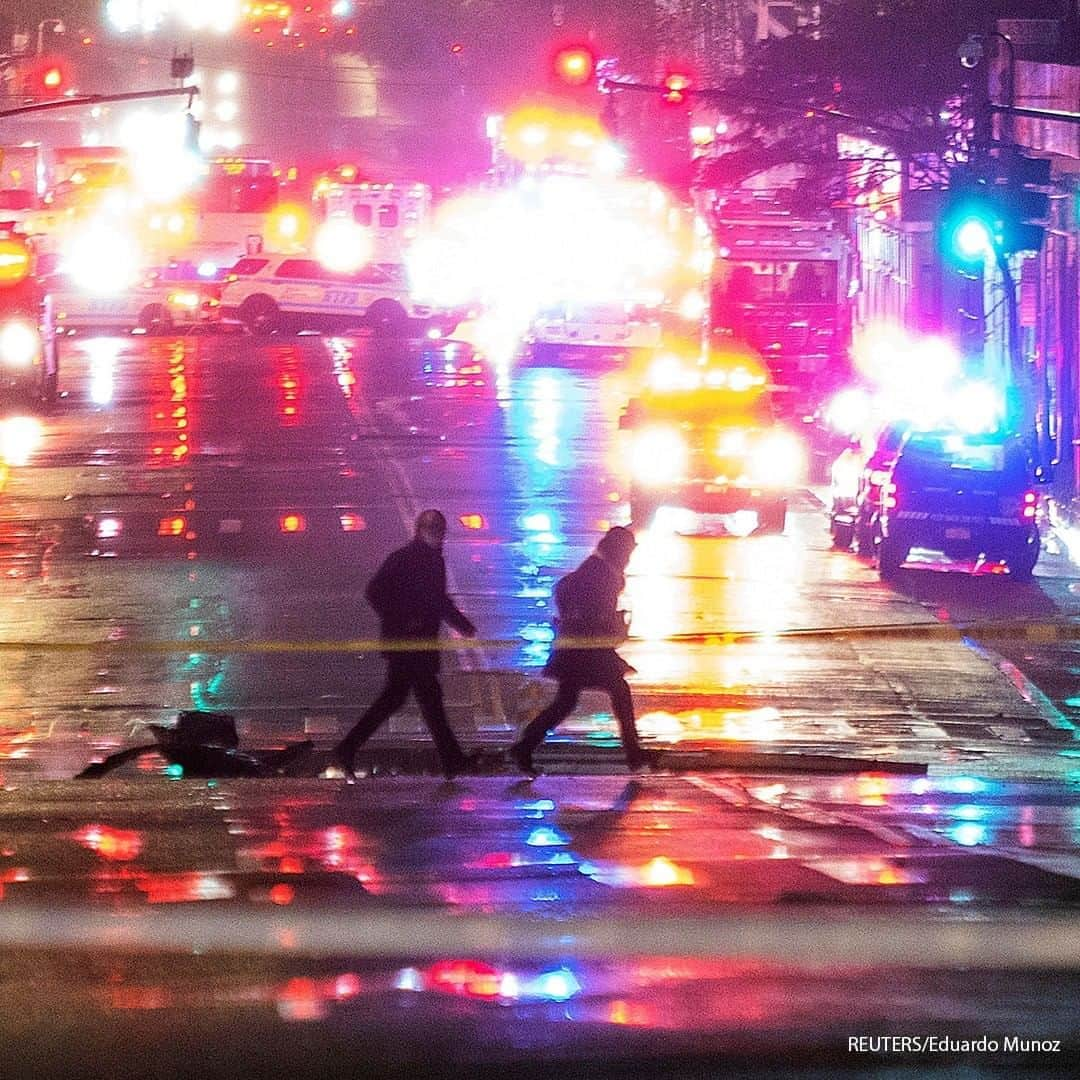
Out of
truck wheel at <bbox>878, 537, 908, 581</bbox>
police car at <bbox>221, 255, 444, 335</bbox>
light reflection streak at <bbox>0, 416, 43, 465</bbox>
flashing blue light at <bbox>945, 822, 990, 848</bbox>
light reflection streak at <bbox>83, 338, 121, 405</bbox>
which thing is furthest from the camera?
police car at <bbox>221, 255, 444, 335</bbox>

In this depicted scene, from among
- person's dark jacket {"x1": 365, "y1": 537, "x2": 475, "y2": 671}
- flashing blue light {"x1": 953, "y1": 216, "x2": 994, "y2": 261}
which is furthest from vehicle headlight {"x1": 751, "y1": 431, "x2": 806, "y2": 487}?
person's dark jacket {"x1": 365, "y1": 537, "x2": 475, "y2": 671}

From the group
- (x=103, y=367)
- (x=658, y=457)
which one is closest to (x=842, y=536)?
(x=658, y=457)

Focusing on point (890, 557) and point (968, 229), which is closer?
point (890, 557)

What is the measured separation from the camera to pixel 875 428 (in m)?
26.4

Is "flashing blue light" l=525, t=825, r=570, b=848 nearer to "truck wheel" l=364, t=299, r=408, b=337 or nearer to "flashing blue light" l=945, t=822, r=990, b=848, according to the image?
"flashing blue light" l=945, t=822, r=990, b=848

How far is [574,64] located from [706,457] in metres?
5.93

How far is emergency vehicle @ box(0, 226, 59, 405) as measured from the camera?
38.3 m

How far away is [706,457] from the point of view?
26625 millimetres

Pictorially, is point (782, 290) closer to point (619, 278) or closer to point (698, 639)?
A: point (619, 278)

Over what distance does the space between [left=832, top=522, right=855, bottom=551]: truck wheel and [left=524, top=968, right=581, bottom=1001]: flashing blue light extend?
18669 mm

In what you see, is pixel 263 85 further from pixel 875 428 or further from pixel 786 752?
pixel 786 752

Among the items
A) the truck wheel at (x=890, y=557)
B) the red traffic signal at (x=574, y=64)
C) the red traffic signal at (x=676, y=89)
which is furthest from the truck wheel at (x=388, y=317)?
the truck wheel at (x=890, y=557)

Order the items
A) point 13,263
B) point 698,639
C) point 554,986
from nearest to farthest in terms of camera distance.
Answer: point 554,986 → point 698,639 → point 13,263

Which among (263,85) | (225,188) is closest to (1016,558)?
(225,188)
